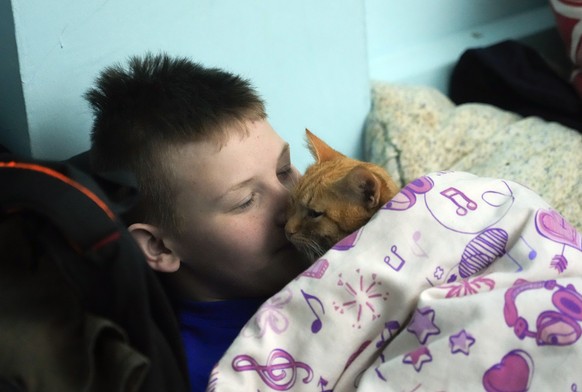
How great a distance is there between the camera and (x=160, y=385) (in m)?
0.64

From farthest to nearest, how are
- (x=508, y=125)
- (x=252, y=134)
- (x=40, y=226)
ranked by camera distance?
1. (x=508, y=125)
2. (x=252, y=134)
3. (x=40, y=226)

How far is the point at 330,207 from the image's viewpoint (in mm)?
978

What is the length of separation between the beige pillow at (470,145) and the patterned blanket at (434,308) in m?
0.49

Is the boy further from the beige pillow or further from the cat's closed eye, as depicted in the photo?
the beige pillow

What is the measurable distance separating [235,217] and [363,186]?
17cm

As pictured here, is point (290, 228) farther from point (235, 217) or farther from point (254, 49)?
point (254, 49)

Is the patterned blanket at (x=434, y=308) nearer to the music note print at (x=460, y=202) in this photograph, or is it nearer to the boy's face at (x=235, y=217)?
the music note print at (x=460, y=202)

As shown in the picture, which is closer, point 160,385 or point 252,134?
point 160,385

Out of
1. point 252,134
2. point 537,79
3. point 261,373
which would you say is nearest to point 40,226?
point 261,373

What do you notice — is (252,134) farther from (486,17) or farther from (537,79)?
(486,17)

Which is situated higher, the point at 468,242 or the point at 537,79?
the point at 468,242

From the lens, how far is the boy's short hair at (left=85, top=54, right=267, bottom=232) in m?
0.93

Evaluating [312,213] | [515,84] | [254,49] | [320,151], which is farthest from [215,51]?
[515,84]

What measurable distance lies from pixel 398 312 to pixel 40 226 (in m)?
0.38
